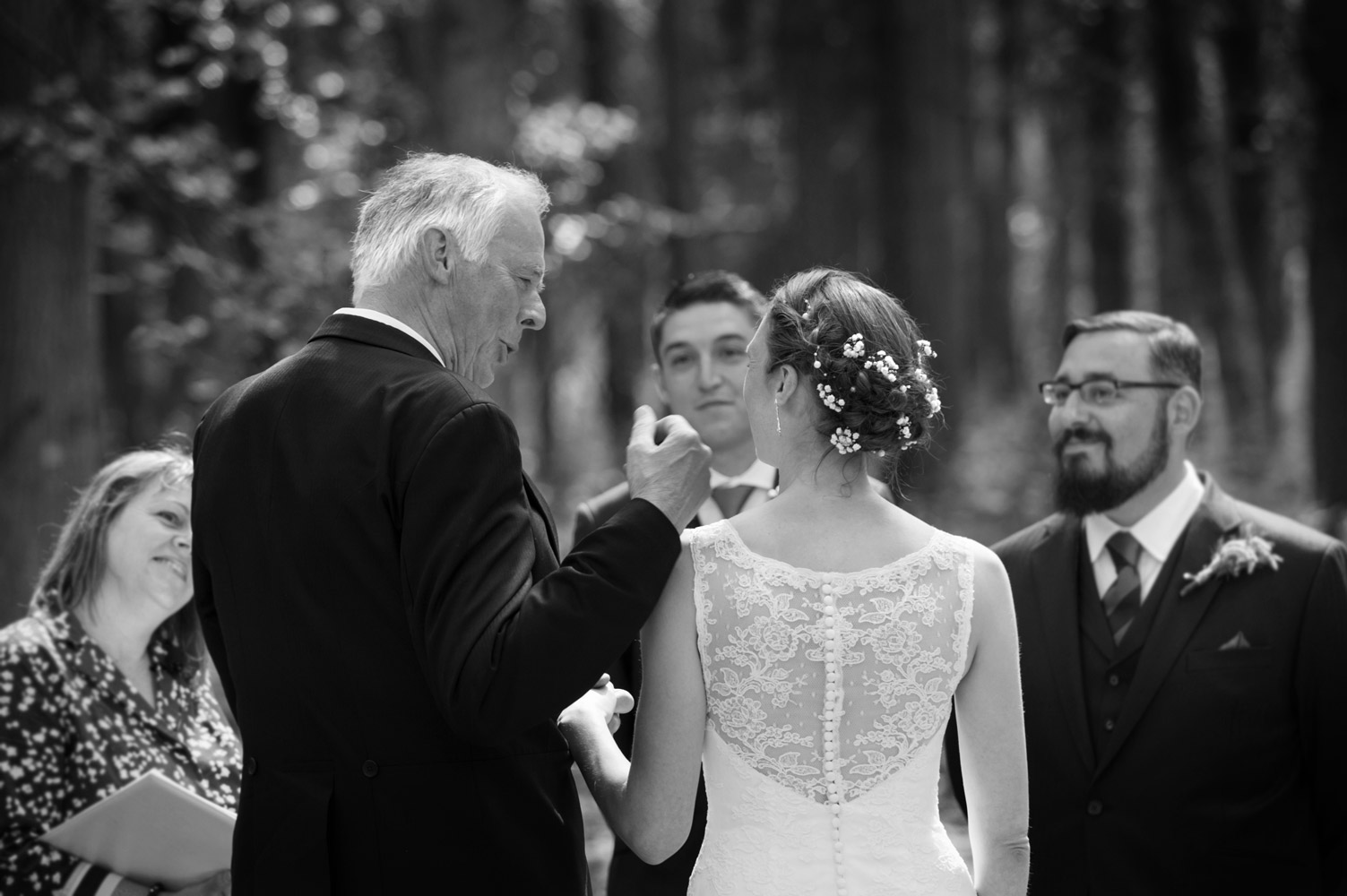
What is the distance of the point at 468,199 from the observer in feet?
9.07

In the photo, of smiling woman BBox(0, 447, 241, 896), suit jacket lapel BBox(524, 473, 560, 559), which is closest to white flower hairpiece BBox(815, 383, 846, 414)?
suit jacket lapel BBox(524, 473, 560, 559)

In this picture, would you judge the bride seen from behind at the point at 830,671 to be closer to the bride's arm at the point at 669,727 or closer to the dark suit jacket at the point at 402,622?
the bride's arm at the point at 669,727

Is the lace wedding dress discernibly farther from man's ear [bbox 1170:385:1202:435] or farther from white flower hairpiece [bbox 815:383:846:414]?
man's ear [bbox 1170:385:1202:435]

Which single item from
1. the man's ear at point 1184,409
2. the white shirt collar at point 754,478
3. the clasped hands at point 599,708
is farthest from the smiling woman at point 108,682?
the man's ear at point 1184,409

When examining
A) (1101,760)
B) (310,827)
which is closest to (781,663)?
(310,827)

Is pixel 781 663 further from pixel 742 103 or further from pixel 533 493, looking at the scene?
pixel 742 103

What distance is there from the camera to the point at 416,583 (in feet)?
8.09

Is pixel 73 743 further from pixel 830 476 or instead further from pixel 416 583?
pixel 830 476

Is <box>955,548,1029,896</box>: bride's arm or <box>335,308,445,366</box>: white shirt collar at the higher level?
<box>335,308,445,366</box>: white shirt collar

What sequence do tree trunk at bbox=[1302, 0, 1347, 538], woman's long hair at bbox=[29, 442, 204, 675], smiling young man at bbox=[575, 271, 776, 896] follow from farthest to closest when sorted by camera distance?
tree trunk at bbox=[1302, 0, 1347, 538], smiling young man at bbox=[575, 271, 776, 896], woman's long hair at bbox=[29, 442, 204, 675]

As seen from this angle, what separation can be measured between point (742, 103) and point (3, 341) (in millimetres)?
15523

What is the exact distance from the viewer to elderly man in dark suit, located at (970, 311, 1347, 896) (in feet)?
12.7

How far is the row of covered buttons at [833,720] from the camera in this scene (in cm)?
263

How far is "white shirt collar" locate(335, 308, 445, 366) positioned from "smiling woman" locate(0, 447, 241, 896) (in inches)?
57.0
